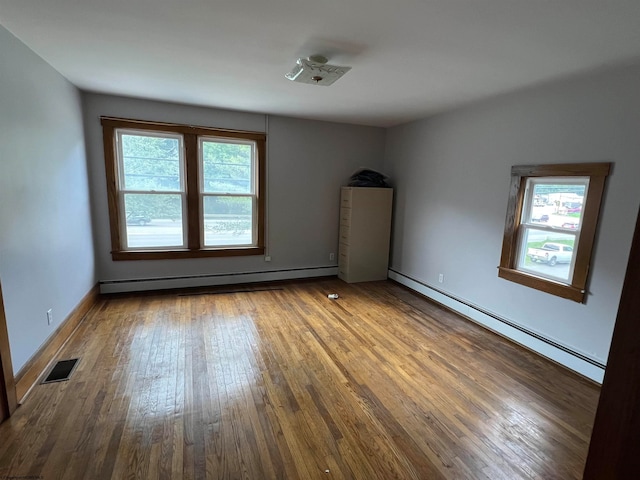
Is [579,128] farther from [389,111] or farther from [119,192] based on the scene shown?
[119,192]

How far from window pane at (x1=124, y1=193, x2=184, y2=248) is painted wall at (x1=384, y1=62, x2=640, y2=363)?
3230mm

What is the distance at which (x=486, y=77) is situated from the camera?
8.85 feet

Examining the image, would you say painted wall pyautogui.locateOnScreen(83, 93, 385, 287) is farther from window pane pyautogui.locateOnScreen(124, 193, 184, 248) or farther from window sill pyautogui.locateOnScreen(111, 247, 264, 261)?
window pane pyautogui.locateOnScreen(124, 193, 184, 248)

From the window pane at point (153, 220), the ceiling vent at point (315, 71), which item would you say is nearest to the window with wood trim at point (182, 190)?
the window pane at point (153, 220)

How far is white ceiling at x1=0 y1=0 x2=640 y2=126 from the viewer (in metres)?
1.74

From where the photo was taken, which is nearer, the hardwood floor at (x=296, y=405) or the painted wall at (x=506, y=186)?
the hardwood floor at (x=296, y=405)

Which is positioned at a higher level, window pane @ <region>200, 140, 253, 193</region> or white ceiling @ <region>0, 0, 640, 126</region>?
white ceiling @ <region>0, 0, 640, 126</region>

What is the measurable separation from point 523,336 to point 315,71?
309 centimetres

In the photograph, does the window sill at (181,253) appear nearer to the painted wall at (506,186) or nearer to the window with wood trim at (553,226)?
the painted wall at (506,186)

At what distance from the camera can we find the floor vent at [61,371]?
2.32 m

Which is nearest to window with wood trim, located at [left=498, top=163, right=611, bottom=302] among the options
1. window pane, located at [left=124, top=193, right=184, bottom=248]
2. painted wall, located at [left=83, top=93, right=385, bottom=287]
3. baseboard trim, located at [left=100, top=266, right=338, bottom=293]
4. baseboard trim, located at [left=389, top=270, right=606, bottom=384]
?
baseboard trim, located at [left=389, top=270, right=606, bottom=384]

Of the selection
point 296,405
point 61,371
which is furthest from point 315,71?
point 61,371

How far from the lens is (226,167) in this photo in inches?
173

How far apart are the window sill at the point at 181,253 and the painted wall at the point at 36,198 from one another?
2.05 ft
